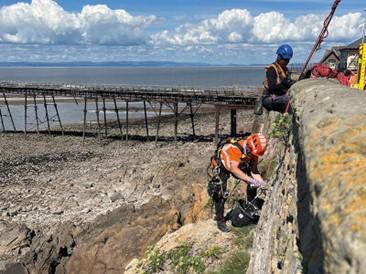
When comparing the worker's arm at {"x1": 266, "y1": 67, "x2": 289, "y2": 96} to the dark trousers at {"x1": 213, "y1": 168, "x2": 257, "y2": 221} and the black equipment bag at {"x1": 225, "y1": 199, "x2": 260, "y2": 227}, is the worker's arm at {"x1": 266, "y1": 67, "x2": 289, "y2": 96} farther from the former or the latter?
the black equipment bag at {"x1": 225, "y1": 199, "x2": 260, "y2": 227}

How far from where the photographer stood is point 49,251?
14.6 metres

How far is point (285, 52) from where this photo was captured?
25.6 ft

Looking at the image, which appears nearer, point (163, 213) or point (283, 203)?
point (283, 203)

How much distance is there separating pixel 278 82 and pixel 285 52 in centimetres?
47

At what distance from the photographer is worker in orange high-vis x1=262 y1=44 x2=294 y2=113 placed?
7.79m

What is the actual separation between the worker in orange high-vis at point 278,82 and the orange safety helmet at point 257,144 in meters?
0.90

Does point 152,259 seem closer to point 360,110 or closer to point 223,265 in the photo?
point 223,265

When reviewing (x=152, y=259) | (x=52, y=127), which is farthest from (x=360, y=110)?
(x=52, y=127)

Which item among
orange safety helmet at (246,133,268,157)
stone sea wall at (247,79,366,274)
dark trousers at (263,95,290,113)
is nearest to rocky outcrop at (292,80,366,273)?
stone sea wall at (247,79,366,274)

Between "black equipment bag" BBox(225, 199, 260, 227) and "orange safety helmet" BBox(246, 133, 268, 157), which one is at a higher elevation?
"orange safety helmet" BBox(246, 133, 268, 157)

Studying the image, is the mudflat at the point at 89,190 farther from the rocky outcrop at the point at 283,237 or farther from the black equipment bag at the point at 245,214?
the rocky outcrop at the point at 283,237

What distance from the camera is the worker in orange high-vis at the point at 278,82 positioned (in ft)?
25.5

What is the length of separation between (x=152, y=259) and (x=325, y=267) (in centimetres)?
747

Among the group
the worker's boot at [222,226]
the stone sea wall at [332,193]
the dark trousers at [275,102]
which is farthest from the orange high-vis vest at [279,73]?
the stone sea wall at [332,193]
